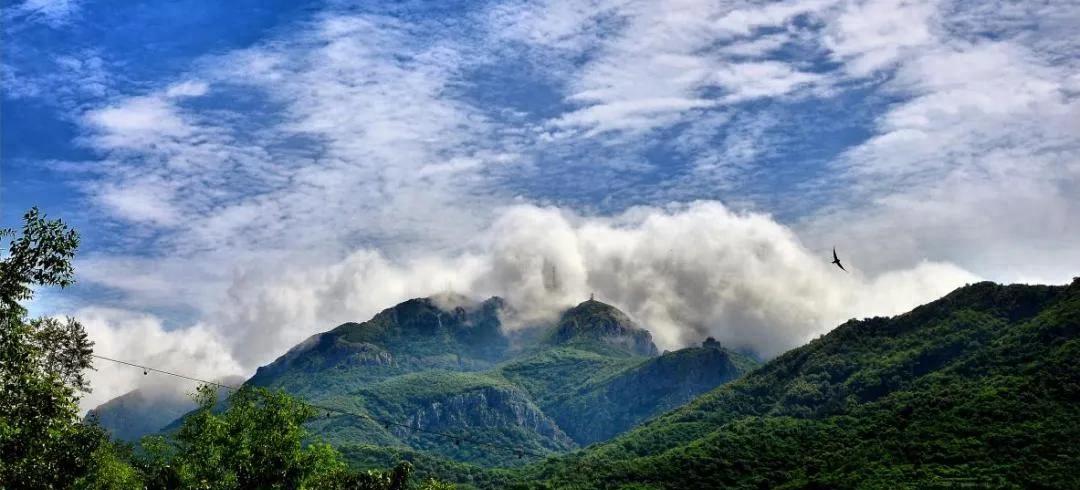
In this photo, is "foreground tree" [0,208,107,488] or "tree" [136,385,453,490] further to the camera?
"tree" [136,385,453,490]

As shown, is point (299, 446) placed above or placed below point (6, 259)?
below

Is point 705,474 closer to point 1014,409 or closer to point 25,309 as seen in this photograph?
point 1014,409

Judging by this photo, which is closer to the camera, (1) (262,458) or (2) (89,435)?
(1) (262,458)

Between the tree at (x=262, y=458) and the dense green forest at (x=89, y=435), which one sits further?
the tree at (x=262, y=458)

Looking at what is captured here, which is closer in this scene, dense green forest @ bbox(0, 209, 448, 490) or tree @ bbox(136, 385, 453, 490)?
dense green forest @ bbox(0, 209, 448, 490)

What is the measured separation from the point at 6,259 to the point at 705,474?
18272 cm

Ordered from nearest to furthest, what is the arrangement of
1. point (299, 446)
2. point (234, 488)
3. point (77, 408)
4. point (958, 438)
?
point (77, 408)
point (234, 488)
point (299, 446)
point (958, 438)

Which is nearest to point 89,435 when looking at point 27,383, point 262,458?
point 262,458

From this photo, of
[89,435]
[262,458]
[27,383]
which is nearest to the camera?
[27,383]

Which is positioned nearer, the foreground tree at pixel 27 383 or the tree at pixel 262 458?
the foreground tree at pixel 27 383

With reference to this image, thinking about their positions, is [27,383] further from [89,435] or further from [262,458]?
[89,435]

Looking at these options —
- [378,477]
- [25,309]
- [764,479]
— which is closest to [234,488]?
[378,477]

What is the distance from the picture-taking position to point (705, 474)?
7569 inches

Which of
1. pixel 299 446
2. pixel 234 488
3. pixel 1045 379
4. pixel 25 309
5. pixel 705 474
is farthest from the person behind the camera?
pixel 705 474
